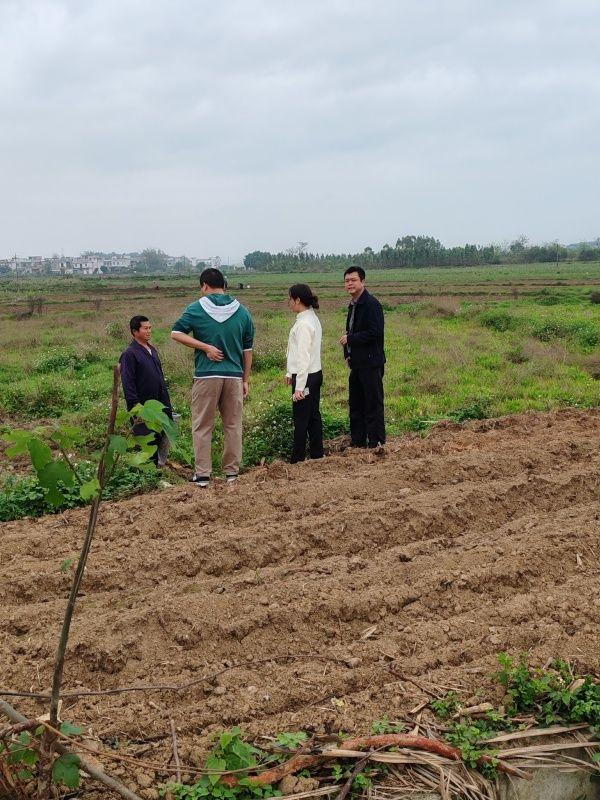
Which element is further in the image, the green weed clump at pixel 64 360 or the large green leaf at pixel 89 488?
the green weed clump at pixel 64 360

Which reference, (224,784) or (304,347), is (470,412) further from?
(224,784)

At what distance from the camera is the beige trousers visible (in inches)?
224

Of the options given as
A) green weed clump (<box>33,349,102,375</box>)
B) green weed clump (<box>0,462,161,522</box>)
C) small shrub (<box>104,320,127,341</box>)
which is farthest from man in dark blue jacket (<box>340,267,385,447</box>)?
small shrub (<box>104,320,127,341</box>)

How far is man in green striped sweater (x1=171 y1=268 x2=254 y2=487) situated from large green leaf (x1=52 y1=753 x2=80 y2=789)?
355 cm

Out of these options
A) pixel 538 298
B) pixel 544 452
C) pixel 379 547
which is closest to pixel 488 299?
pixel 538 298

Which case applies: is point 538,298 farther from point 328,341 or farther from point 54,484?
point 54,484

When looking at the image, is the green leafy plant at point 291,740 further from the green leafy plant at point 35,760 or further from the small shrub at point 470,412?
the small shrub at point 470,412

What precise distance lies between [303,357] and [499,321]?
13041 millimetres

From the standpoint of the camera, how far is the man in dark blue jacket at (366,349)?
21.4ft

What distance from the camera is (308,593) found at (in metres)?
3.78

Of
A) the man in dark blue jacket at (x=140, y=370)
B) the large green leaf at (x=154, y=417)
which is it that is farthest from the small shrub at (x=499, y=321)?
the large green leaf at (x=154, y=417)

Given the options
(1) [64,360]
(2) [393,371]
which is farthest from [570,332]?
(1) [64,360]

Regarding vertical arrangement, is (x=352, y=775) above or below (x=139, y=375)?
below

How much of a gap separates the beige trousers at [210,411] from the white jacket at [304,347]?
0.64 meters
